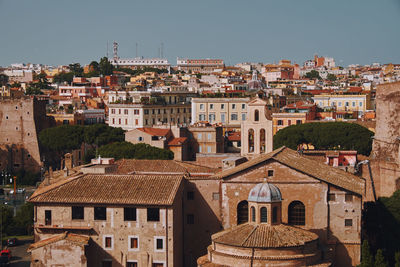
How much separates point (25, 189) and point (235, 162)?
31548mm

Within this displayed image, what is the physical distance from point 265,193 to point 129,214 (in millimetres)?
4807

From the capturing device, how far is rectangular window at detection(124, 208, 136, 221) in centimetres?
2861

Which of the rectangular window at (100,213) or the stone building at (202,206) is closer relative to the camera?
the stone building at (202,206)

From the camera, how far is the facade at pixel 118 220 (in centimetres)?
2831

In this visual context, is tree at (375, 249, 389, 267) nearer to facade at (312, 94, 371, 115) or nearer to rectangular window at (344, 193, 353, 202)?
rectangular window at (344, 193, 353, 202)

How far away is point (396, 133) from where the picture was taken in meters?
41.1

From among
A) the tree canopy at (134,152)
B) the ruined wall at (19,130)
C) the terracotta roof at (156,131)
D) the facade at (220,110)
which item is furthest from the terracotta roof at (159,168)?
the facade at (220,110)

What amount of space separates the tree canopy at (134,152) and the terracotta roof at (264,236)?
25880mm

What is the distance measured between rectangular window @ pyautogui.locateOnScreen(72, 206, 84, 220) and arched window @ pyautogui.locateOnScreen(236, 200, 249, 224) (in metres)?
5.34

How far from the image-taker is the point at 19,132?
72562mm

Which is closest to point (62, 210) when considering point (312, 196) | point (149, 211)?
point (149, 211)

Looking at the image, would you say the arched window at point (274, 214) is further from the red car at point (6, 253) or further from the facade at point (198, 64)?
the facade at point (198, 64)

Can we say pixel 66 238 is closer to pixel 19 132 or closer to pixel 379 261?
pixel 379 261

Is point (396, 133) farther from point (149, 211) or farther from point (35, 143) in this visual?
point (35, 143)
